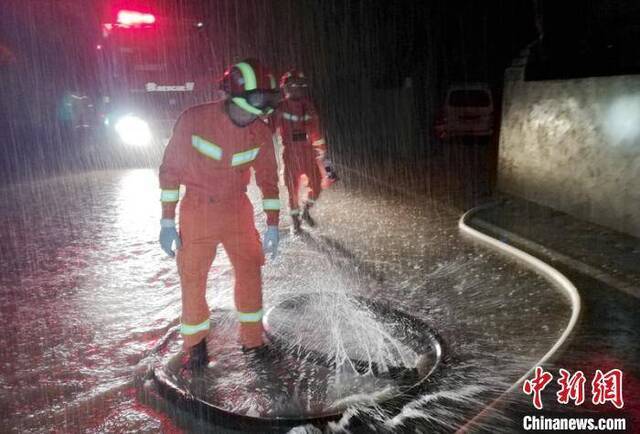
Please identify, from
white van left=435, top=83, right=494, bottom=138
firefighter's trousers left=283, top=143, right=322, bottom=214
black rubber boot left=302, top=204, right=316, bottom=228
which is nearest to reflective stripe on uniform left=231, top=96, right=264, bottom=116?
firefighter's trousers left=283, top=143, right=322, bottom=214

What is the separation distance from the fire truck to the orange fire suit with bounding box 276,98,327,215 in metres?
8.53

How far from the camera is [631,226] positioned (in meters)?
6.40

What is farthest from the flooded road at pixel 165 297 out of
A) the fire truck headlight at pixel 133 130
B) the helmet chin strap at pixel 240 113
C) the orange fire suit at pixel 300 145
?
the fire truck headlight at pixel 133 130

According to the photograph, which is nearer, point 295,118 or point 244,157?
point 244,157

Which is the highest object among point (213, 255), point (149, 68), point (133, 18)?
point (133, 18)

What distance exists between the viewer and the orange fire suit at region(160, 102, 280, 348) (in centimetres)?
366

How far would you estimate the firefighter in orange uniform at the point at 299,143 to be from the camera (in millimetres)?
7227

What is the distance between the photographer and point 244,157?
3777 mm

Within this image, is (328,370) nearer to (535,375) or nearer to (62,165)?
(535,375)

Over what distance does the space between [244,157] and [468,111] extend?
1409 cm

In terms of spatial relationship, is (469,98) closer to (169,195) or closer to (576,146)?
(576,146)

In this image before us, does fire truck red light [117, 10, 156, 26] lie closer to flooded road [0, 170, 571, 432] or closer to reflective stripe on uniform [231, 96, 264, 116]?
flooded road [0, 170, 571, 432]

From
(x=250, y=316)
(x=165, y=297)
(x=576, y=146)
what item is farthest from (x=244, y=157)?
(x=576, y=146)

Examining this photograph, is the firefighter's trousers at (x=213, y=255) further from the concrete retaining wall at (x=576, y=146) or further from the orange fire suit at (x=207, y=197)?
the concrete retaining wall at (x=576, y=146)
